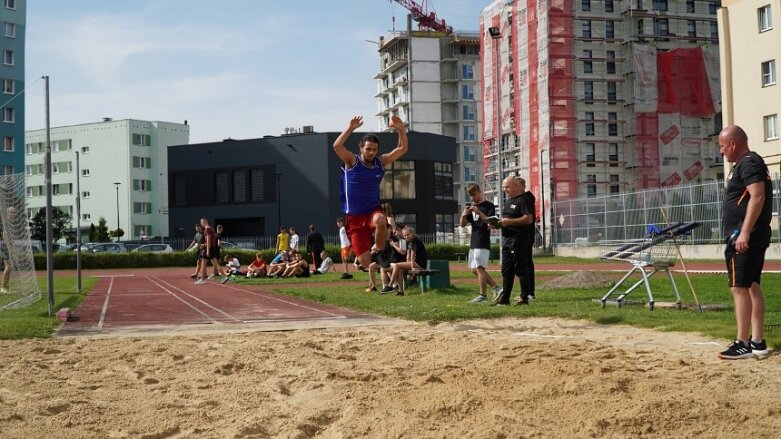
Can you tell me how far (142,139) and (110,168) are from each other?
450 cm

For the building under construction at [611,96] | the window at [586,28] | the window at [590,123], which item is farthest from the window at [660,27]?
the window at [590,123]

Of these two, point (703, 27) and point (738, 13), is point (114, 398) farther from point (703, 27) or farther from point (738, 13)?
point (703, 27)

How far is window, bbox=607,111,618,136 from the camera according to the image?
74875mm

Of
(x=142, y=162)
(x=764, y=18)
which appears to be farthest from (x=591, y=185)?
(x=142, y=162)

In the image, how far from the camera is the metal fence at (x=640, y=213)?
3575 centimetres

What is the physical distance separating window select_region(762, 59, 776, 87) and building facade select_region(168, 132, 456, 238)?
2983cm

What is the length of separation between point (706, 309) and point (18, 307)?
36.5 feet

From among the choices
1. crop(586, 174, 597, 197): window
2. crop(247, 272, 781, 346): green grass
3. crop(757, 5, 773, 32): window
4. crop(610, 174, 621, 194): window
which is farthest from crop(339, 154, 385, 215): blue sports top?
crop(610, 174, 621, 194): window

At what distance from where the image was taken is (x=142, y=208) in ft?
306

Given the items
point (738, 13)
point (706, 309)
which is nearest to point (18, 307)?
point (706, 309)

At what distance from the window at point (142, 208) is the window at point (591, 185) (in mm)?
47299

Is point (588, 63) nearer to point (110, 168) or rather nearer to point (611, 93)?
point (611, 93)

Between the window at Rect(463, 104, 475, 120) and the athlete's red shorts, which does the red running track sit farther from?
the window at Rect(463, 104, 475, 120)

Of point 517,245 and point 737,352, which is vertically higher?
point 517,245
